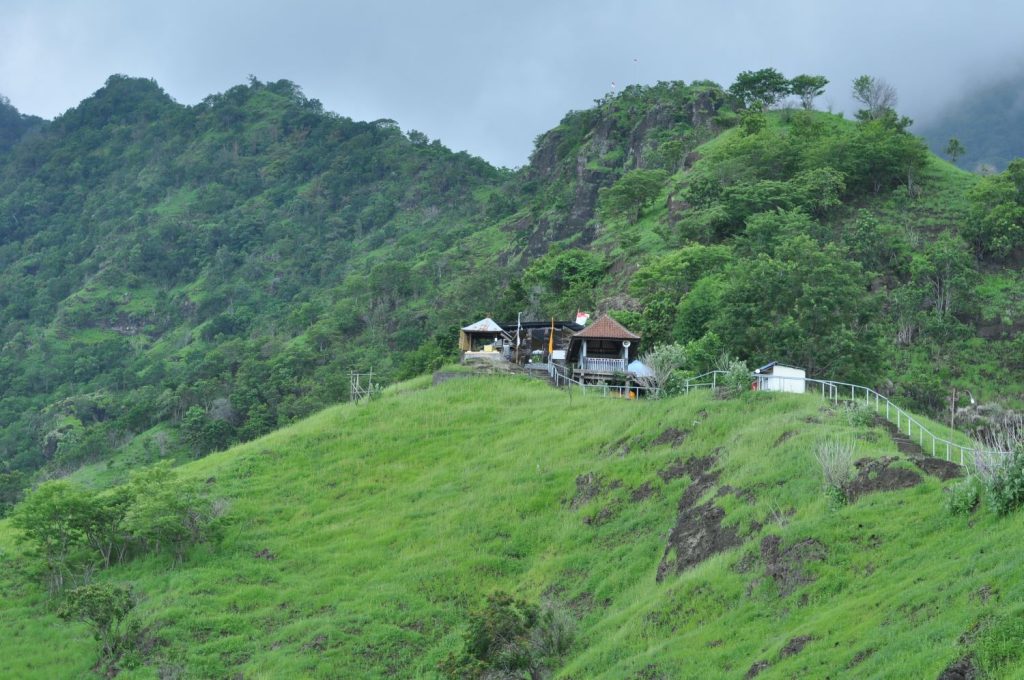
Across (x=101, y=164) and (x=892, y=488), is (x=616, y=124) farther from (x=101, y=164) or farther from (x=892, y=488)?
(x=101, y=164)

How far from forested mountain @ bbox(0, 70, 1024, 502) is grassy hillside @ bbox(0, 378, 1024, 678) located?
10983 millimetres

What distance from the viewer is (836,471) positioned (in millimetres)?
22484

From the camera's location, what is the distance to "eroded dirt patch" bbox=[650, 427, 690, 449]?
32.1 m

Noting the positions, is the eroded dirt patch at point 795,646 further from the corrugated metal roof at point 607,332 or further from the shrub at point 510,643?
the corrugated metal roof at point 607,332

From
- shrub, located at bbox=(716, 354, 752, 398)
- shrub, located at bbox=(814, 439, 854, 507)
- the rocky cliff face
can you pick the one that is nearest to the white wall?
shrub, located at bbox=(716, 354, 752, 398)

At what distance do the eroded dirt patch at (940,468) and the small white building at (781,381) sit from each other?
33.1ft

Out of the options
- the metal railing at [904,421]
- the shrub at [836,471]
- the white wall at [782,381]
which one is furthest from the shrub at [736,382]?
the shrub at [836,471]

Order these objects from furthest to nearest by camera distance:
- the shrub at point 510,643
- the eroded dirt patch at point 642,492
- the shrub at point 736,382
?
the shrub at point 736,382 → the eroded dirt patch at point 642,492 → the shrub at point 510,643

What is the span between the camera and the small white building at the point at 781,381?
3423cm

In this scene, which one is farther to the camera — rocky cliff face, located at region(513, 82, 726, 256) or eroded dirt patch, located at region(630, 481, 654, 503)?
rocky cliff face, located at region(513, 82, 726, 256)

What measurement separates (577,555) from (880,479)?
8853mm

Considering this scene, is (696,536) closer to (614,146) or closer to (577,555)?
(577,555)

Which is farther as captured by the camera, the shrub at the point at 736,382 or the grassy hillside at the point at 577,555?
the shrub at the point at 736,382

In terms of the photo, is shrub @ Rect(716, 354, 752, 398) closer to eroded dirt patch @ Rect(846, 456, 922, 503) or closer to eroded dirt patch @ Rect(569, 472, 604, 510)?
eroded dirt patch @ Rect(569, 472, 604, 510)
